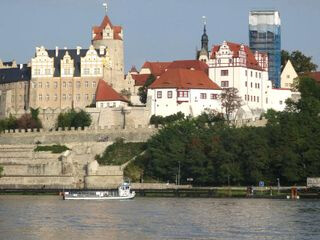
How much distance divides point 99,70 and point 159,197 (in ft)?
86.9

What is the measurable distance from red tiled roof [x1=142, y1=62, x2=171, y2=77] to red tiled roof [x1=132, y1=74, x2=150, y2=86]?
1.78m

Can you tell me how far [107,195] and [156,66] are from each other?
3434cm

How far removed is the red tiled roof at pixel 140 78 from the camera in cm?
12212

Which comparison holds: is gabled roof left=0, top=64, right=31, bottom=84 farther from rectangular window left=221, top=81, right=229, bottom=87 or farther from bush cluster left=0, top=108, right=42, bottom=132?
rectangular window left=221, top=81, right=229, bottom=87

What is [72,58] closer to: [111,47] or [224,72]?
[111,47]

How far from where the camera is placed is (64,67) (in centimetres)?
11938

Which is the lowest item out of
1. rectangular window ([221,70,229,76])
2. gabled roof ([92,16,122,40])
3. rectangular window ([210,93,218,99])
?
rectangular window ([210,93,218,99])

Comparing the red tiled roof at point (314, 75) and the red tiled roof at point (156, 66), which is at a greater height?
the red tiled roof at point (156, 66)

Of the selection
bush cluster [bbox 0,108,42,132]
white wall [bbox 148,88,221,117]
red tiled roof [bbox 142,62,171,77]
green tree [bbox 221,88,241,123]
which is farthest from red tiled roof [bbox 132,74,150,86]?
bush cluster [bbox 0,108,42,132]

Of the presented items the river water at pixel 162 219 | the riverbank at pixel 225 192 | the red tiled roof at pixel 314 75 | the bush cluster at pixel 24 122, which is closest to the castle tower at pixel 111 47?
the bush cluster at pixel 24 122

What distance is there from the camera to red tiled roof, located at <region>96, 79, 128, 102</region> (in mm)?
115375

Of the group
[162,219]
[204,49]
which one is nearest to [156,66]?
[204,49]

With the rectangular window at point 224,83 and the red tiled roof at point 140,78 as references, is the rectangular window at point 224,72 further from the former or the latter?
the red tiled roof at point 140,78

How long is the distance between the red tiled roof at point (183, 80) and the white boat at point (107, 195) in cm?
1901
